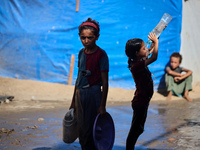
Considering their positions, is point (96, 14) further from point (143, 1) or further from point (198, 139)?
point (198, 139)

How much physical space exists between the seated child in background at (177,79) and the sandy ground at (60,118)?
24cm

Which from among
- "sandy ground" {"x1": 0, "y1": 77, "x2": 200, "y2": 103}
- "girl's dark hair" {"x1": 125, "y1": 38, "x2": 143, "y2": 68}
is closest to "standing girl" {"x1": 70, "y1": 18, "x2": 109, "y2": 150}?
"girl's dark hair" {"x1": 125, "y1": 38, "x2": 143, "y2": 68}

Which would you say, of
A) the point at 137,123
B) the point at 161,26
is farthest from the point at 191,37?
the point at 137,123

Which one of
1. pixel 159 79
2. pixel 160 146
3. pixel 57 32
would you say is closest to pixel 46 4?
pixel 57 32

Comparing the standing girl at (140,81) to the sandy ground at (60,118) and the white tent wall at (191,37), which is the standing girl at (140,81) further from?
the white tent wall at (191,37)

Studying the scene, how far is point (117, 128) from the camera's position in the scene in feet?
15.9

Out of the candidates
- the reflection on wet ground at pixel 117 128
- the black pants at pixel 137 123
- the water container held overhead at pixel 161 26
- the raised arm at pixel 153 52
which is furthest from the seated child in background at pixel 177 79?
the raised arm at pixel 153 52

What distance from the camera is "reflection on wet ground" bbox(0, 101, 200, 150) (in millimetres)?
3910

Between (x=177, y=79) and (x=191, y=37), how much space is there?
6.25 ft

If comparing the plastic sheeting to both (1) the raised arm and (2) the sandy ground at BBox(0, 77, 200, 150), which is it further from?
(1) the raised arm

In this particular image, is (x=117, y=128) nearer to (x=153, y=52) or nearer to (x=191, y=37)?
(x=153, y=52)

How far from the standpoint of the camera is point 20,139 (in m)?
4.07

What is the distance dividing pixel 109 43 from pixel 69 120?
556 cm

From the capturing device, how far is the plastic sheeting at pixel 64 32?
336 inches
